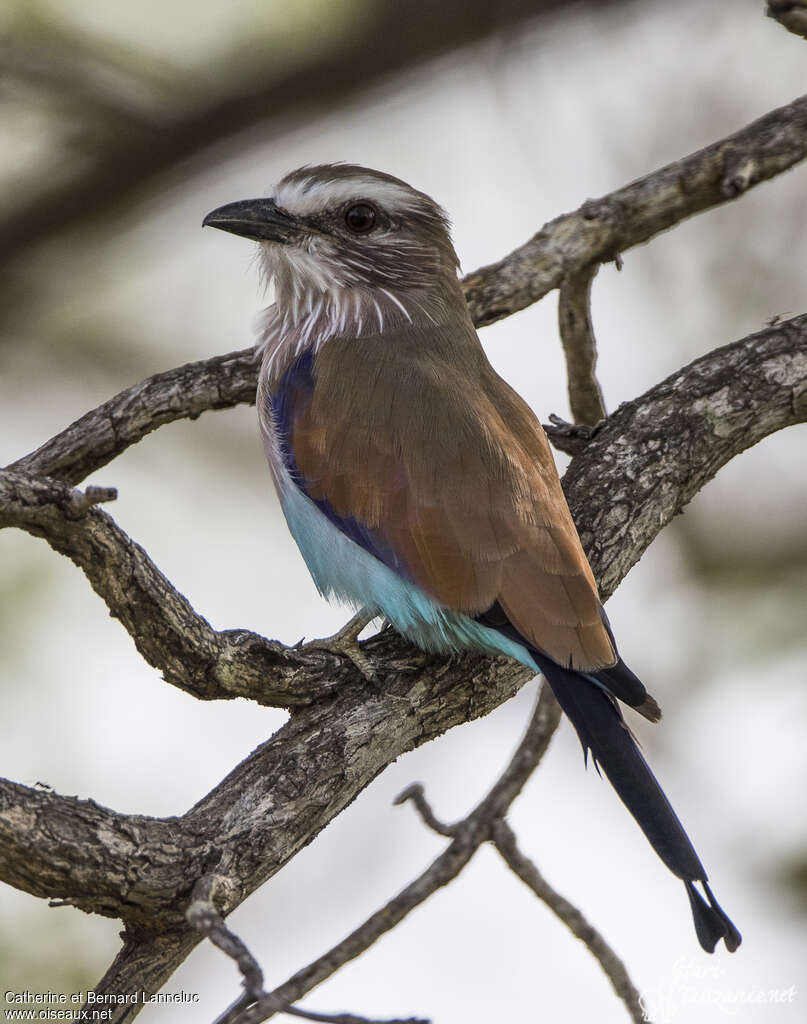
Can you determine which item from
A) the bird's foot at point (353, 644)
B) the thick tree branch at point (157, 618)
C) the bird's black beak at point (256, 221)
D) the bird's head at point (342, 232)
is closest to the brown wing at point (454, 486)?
the bird's foot at point (353, 644)

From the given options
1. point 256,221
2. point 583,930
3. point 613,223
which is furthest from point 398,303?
point 583,930

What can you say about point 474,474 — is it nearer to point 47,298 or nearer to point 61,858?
point 61,858

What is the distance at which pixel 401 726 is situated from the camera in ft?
13.1

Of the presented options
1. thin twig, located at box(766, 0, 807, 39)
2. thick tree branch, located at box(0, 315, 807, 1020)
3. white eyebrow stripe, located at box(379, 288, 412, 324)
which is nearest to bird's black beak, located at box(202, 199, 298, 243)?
white eyebrow stripe, located at box(379, 288, 412, 324)

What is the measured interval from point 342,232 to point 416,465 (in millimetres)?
1430

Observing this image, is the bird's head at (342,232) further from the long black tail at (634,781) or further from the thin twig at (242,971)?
the thin twig at (242,971)

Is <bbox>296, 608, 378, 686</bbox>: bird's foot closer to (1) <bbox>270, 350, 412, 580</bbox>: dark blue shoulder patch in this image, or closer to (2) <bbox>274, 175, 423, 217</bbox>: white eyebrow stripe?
(1) <bbox>270, 350, 412, 580</bbox>: dark blue shoulder patch

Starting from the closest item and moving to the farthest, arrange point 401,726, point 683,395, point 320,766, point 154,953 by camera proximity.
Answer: point 154,953, point 320,766, point 401,726, point 683,395

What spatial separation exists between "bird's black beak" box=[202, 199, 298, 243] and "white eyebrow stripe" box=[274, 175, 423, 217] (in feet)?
0.15

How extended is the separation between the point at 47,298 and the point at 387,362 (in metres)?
3.57

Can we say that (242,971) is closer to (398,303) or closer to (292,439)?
(292,439)

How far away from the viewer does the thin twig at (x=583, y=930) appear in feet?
10.9

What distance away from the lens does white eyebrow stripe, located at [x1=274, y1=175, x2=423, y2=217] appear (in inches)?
202

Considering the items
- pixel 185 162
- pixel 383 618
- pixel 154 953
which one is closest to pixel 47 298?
pixel 185 162
